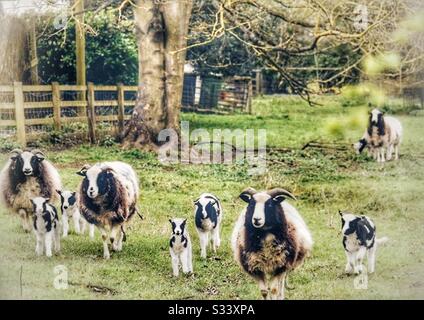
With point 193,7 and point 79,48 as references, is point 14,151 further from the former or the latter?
point 193,7

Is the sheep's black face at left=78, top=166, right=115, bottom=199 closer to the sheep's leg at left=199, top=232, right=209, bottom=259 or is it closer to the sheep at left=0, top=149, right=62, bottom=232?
the sheep at left=0, top=149, right=62, bottom=232

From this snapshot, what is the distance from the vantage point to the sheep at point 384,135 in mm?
4648

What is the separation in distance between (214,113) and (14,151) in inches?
56.9

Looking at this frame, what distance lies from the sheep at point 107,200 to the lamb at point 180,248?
34 cm

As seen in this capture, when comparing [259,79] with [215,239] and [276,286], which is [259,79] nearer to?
[215,239]

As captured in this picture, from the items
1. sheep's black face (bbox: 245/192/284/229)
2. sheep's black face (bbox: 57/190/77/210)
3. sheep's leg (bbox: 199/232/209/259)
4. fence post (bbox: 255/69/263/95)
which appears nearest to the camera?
sheep's black face (bbox: 245/192/284/229)

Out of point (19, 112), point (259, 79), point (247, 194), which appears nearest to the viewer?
point (247, 194)

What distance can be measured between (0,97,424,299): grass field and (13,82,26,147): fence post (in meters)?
0.19

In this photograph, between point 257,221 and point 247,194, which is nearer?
point 257,221

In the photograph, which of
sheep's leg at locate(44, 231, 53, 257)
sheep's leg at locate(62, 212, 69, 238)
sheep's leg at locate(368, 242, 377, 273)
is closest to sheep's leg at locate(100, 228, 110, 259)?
sheep's leg at locate(62, 212, 69, 238)

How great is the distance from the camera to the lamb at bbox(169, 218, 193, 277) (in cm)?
451

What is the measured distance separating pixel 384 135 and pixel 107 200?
6.54 ft

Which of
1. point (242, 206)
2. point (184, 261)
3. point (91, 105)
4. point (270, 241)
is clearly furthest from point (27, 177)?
point (270, 241)

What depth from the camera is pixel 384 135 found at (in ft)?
15.3
